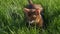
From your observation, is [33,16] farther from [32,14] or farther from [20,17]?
[20,17]

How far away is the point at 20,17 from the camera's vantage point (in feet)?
16.0

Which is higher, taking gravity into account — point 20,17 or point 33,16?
point 33,16

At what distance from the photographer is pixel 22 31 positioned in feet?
14.4

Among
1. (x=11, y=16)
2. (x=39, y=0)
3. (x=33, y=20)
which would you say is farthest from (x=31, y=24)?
(x=39, y=0)

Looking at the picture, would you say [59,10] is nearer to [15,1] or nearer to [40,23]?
[40,23]

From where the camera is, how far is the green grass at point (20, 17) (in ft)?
14.8

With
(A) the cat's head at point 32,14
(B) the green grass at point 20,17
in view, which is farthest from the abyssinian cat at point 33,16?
(B) the green grass at point 20,17

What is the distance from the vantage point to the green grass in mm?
4516

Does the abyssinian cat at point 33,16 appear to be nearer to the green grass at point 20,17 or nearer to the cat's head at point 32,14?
the cat's head at point 32,14

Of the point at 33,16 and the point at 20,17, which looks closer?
the point at 33,16

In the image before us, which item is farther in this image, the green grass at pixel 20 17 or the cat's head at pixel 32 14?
the green grass at pixel 20 17

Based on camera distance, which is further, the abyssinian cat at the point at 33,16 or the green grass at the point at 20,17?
the green grass at the point at 20,17

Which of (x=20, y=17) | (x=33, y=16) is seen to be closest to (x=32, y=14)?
(x=33, y=16)

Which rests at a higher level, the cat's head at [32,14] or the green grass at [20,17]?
the cat's head at [32,14]
